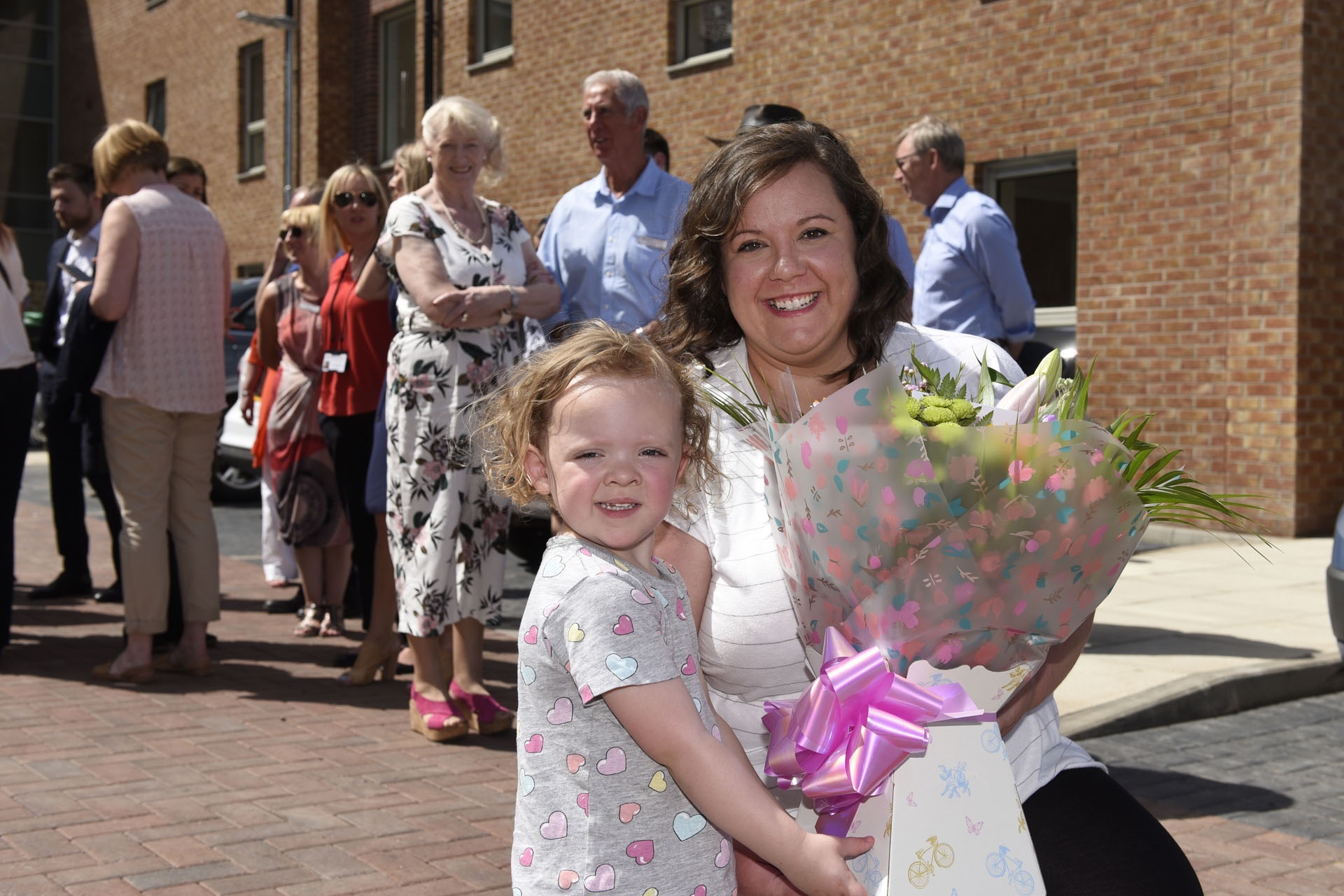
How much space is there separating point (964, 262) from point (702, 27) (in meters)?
8.65

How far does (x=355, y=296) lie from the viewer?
593 centimetres

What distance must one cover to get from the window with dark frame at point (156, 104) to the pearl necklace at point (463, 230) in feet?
71.9

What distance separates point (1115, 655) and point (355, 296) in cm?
360

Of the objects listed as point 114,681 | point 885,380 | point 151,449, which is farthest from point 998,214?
point 885,380

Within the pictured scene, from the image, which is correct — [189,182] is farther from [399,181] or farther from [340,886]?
[340,886]

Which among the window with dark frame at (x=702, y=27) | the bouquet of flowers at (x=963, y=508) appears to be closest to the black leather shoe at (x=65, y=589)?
the bouquet of flowers at (x=963, y=508)

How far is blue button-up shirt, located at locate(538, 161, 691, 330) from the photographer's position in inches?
221

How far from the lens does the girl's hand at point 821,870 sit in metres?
1.92

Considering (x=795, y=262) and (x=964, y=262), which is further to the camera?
(x=964, y=262)

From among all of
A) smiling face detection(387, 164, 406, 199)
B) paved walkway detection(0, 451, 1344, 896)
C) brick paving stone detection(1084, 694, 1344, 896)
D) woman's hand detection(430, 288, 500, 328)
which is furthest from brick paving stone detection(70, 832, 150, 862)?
brick paving stone detection(1084, 694, 1344, 896)

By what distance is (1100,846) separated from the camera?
2311mm

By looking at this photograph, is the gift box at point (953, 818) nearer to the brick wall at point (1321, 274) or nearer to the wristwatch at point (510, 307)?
the wristwatch at point (510, 307)

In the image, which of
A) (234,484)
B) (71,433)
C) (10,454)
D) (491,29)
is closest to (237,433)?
(234,484)

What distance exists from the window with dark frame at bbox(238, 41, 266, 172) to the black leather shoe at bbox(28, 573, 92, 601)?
1531 cm
